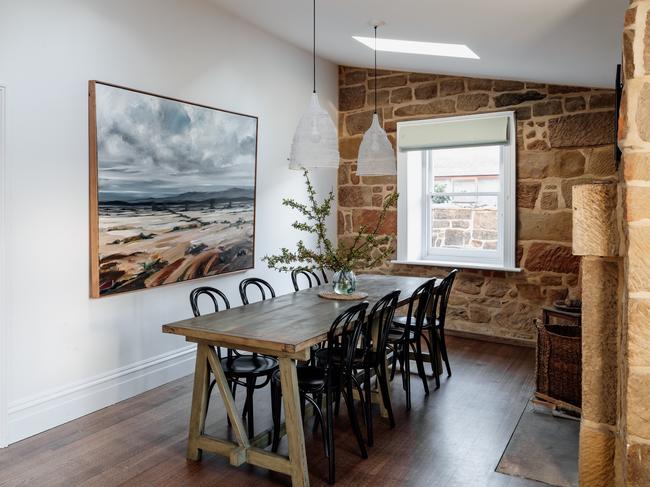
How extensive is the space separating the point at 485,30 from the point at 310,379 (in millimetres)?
2493

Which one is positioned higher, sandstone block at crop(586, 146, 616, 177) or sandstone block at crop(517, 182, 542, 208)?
sandstone block at crop(586, 146, 616, 177)

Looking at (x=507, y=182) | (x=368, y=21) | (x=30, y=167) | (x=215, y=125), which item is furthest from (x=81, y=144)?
(x=507, y=182)

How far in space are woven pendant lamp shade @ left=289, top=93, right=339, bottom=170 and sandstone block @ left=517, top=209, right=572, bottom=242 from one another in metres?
2.71

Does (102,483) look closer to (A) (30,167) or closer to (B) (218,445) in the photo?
(B) (218,445)

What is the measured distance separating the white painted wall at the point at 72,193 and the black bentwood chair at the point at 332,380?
1.36 metres

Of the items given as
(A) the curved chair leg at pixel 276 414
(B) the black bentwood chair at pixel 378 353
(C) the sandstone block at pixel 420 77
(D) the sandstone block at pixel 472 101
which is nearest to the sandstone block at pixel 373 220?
(D) the sandstone block at pixel 472 101

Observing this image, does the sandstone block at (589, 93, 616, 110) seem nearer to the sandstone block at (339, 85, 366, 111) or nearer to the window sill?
the window sill

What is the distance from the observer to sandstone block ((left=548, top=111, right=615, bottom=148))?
4.72m

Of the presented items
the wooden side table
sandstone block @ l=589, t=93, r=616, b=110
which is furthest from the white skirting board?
sandstone block @ l=589, t=93, r=616, b=110

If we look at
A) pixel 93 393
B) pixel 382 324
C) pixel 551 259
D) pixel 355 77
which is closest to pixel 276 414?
pixel 382 324

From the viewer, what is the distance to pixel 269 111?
5055 mm

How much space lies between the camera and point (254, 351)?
8.68 ft

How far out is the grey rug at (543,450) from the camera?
271 cm

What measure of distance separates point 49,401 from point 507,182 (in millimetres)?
4286
